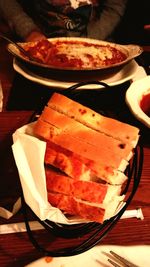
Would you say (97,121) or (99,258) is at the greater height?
(97,121)

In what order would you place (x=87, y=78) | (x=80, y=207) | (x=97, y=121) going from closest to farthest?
(x=80, y=207) → (x=97, y=121) → (x=87, y=78)

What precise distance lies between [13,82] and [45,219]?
0.82 m

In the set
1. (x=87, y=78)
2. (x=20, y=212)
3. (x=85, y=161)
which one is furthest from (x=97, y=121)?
(x=87, y=78)

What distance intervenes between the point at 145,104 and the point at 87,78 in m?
0.30

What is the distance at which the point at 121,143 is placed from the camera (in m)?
0.65

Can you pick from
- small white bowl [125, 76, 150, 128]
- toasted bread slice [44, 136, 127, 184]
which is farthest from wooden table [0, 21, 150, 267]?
toasted bread slice [44, 136, 127, 184]

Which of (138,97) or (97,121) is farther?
(138,97)

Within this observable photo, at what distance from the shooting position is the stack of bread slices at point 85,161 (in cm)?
59

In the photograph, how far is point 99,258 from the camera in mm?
608

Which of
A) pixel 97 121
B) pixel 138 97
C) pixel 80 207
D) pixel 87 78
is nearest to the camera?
pixel 80 207

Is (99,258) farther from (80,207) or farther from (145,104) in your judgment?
(145,104)

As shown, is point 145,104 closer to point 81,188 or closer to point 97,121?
point 97,121

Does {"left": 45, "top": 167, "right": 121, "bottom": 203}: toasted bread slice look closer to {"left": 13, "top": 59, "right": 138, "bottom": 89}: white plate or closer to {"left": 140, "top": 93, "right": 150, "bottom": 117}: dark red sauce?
{"left": 140, "top": 93, "right": 150, "bottom": 117}: dark red sauce

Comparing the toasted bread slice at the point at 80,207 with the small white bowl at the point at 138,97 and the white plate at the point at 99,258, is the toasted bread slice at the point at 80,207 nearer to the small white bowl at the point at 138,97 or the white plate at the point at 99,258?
the white plate at the point at 99,258
